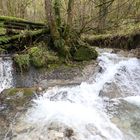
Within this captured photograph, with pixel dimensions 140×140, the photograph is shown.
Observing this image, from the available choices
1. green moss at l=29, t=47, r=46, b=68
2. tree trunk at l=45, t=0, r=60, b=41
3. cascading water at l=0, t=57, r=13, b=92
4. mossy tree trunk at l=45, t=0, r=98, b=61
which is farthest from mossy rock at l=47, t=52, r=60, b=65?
cascading water at l=0, t=57, r=13, b=92

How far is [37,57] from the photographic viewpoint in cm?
923

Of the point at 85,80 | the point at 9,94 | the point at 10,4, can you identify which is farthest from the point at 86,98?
the point at 10,4

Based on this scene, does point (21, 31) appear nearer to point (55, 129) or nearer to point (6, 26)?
point (6, 26)

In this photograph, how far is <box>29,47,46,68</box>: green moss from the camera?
29.9 feet

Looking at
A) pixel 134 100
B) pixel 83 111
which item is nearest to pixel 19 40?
pixel 83 111

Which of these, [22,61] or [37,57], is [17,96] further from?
[37,57]

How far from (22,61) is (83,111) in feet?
9.64

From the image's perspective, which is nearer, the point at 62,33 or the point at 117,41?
the point at 62,33

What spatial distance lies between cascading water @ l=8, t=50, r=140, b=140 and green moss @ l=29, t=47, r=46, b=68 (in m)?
1.56

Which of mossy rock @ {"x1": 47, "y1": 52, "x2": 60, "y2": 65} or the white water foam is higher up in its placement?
mossy rock @ {"x1": 47, "y1": 52, "x2": 60, "y2": 65}

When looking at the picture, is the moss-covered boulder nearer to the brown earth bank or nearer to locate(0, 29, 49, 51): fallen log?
locate(0, 29, 49, 51): fallen log

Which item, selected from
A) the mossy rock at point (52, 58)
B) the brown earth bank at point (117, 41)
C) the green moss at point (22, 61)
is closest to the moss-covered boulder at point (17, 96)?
the green moss at point (22, 61)

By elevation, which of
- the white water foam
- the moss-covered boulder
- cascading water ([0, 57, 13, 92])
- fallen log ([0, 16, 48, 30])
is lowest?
the white water foam

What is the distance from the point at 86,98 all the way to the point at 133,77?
2.55 meters
